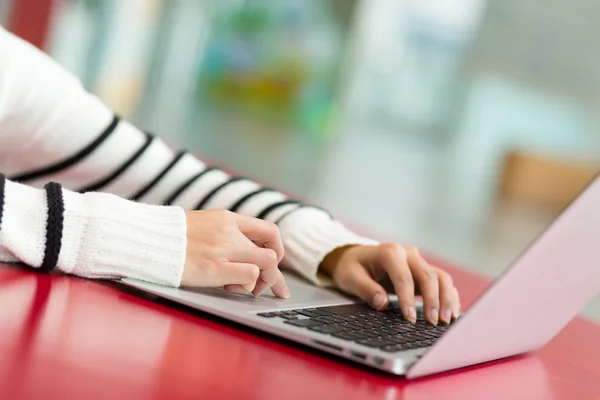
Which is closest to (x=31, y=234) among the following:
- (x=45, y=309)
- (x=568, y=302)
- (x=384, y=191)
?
(x=45, y=309)

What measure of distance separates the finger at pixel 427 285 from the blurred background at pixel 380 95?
3721 mm

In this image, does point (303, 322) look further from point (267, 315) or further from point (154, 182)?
point (154, 182)

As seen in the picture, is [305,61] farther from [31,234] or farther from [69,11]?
[31,234]

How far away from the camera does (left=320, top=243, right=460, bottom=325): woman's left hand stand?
27.9 inches

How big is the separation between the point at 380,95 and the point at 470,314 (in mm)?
5484

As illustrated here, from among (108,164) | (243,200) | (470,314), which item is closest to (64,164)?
(108,164)

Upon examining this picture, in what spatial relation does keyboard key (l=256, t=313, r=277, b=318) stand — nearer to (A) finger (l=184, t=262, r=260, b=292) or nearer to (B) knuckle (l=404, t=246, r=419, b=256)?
(A) finger (l=184, t=262, r=260, b=292)

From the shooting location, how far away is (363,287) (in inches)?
29.2

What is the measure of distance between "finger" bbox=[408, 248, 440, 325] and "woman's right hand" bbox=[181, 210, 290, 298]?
0.13m

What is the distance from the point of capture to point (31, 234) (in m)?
0.58

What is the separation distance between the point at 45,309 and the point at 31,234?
107 millimetres

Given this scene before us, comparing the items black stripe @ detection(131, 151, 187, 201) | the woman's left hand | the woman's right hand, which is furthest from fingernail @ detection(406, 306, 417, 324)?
black stripe @ detection(131, 151, 187, 201)

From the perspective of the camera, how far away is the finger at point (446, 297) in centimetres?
71

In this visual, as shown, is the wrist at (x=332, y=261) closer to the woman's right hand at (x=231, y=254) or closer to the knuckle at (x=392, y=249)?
the knuckle at (x=392, y=249)
